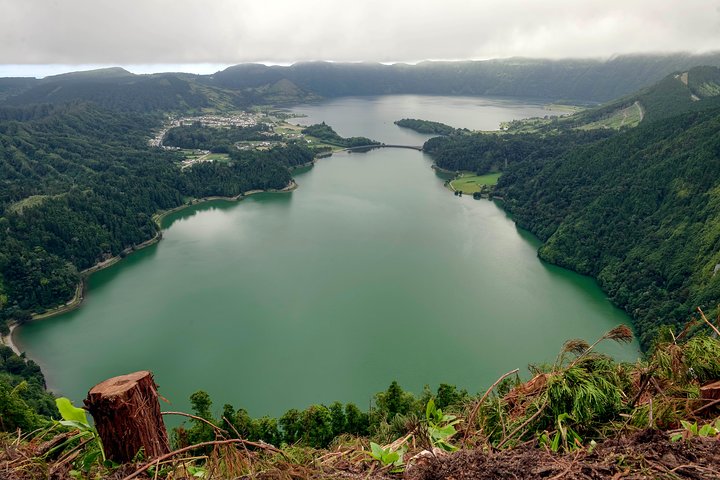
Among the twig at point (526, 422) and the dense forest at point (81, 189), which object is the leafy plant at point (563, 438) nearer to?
the twig at point (526, 422)

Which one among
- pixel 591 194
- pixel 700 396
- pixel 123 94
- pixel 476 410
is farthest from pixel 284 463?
pixel 123 94

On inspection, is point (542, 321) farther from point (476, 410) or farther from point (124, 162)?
point (124, 162)

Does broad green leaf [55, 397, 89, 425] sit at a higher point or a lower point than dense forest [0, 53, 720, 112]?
lower

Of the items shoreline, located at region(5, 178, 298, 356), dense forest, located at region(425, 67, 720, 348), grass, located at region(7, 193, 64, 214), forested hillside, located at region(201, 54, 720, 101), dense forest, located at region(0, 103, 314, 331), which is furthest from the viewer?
forested hillside, located at region(201, 54, 720, 101)

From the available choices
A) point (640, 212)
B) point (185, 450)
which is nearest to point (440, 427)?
point (185, 450)

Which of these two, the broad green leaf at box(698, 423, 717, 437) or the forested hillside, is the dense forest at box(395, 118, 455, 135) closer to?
the broad green leaf at box(698, 423, 717, 437)

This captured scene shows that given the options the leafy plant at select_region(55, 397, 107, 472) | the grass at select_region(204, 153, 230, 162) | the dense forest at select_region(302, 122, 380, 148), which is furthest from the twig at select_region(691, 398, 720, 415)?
the dense forest at select_region(302, 122, 380, 148)
